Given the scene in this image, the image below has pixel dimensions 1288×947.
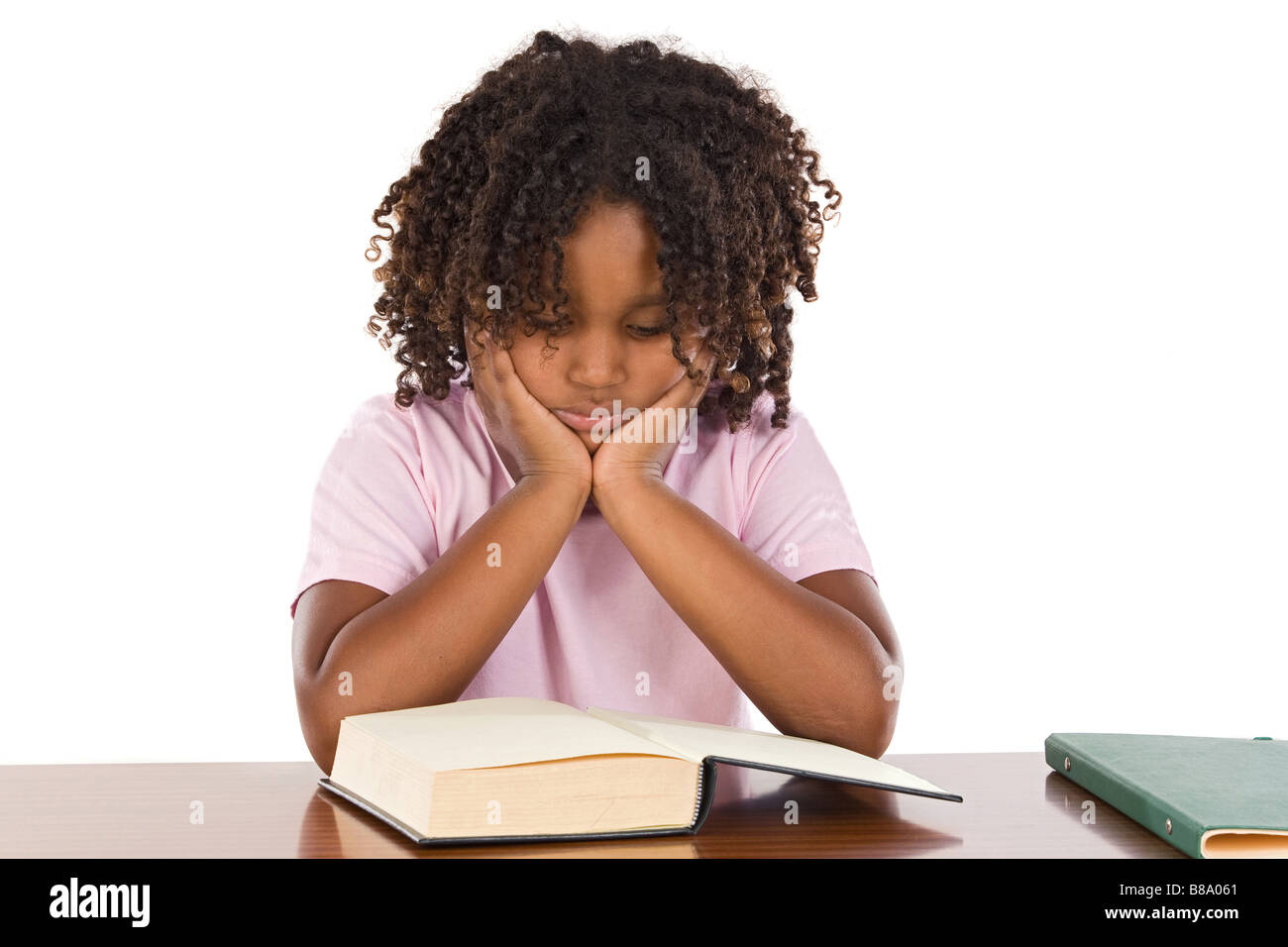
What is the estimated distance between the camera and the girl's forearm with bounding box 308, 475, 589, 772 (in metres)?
1.05

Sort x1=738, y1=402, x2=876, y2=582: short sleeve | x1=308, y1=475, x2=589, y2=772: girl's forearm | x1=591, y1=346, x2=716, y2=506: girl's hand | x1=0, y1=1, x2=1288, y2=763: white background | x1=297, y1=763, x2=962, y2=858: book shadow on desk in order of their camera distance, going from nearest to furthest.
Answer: x1=297, y1=763, x2=962, y2=858: book shadow on desk → x1=308, y1=475, x2=589, y2=772: girl's forearm → x1=591, y1=346, x2=716, y2=506: girl's hand → x1=738, y1=402, x2=876, y2=582: short sleeve → x1=0, y1=1, x2=1288, y2=763: white background

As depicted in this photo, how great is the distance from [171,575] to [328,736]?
138cm

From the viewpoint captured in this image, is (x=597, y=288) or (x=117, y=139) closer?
(x=597, y=288)

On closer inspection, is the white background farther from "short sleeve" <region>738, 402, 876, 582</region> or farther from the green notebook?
the green notebook

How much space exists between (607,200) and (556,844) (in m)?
0.60

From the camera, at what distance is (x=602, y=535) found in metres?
1.38

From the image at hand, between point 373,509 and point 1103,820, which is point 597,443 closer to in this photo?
point 373,509

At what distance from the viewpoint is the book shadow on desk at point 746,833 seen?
0.72m

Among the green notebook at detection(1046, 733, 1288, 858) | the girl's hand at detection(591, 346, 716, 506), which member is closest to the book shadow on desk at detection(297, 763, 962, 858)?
the green notebook at detection(1046, 733, 1288, 858)

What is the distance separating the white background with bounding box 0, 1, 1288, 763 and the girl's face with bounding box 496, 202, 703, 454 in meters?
1.14

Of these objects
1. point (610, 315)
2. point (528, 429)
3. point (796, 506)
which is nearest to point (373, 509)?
point (528, 429)
